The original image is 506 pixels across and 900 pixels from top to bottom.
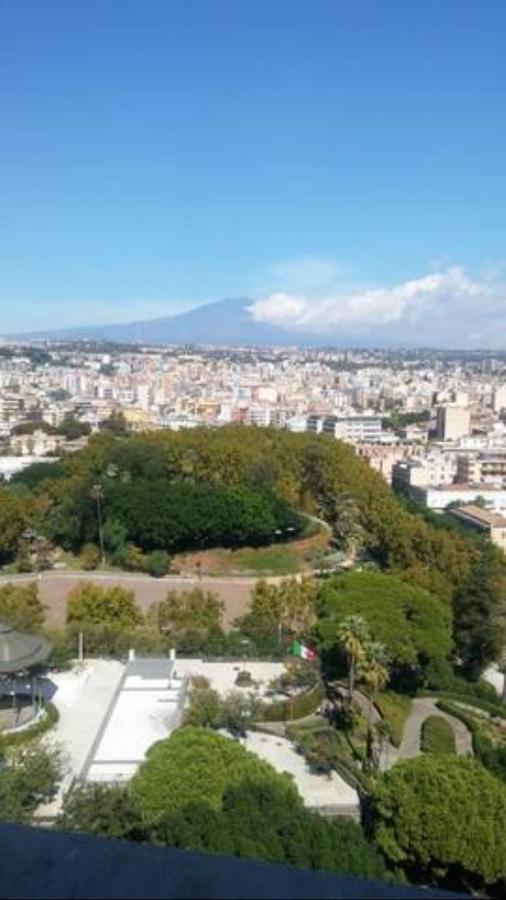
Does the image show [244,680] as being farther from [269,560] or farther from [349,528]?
[349,528]

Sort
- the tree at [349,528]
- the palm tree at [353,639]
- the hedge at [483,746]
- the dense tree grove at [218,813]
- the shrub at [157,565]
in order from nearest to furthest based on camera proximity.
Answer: the dense tree grove at [218,813] < the hedge at [483,746] < the palm tree at [353,639] < the shrub at [157,565] < the tree at [349,528]

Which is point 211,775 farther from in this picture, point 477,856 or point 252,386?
point 252,386

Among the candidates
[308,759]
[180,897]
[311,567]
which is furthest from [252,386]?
[180,897]

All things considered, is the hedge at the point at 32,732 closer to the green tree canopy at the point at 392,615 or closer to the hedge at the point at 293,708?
the hedge at the point at 293,708

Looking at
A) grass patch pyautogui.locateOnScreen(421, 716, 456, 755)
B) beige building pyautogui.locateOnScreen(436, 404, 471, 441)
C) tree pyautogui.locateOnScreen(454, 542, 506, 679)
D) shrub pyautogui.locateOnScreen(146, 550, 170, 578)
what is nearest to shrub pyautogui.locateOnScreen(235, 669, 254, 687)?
grass patch pyautogui.locateOnScreen(421, 716, 456, 755)

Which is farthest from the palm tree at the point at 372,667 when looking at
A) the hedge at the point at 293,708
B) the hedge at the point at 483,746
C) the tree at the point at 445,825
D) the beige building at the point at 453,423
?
the beige building at the point at 453,423
